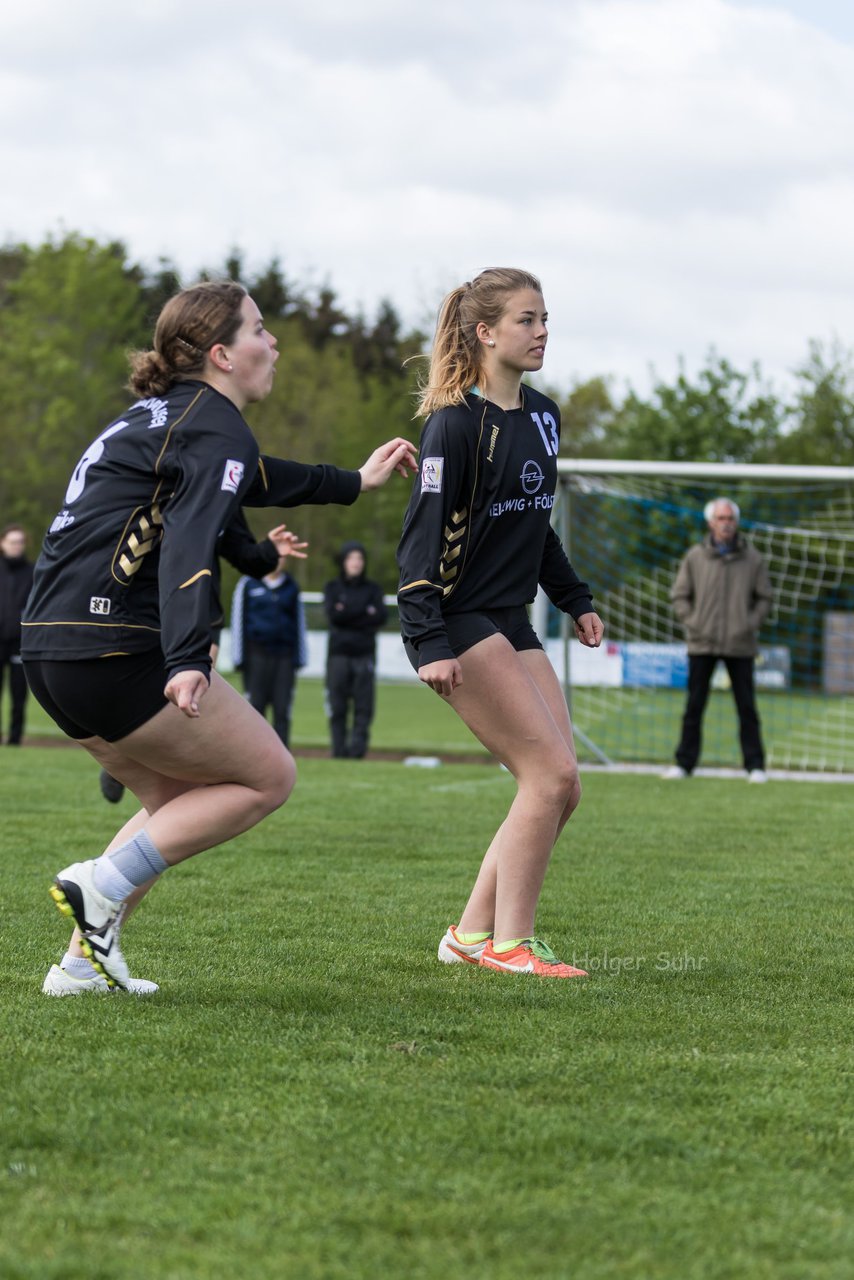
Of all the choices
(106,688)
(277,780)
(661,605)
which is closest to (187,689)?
(106,688)

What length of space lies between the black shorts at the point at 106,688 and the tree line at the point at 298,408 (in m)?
31.9

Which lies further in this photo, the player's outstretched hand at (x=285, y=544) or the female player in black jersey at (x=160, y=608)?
the player's outstretched hand at (x=285, y=544)

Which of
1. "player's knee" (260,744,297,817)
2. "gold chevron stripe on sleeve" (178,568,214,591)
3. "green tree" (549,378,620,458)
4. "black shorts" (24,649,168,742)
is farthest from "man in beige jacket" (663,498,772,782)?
"green tree" (549,378,620,458)

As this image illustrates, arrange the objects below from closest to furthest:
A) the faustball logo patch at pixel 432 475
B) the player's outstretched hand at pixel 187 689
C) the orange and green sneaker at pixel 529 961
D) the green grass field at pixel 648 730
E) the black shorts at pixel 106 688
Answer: the player's outstretched hand at pixel 187 689, the black shorts at pixel 106 688, the faustball logo patch at pixel 432 475, the orange and green sneaker at pixel 529 961, the green grass field at pixel 648 730

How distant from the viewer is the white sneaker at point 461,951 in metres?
5.05

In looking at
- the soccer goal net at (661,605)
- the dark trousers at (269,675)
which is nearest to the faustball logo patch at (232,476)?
the soccer goal net at (661,605)

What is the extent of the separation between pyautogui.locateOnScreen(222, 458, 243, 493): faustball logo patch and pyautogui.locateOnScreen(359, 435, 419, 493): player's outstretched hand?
23.9 inches

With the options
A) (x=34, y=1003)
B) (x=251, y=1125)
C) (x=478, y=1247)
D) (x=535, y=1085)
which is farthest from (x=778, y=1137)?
(x=34, y=1003)

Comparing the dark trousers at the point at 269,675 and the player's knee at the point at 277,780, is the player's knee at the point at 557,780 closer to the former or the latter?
the player's knee at the point at 277,780

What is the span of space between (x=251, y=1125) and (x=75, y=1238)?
635mm

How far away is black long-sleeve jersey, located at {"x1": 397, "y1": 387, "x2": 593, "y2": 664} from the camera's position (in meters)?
4.73

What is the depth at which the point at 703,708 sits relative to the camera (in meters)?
13.0

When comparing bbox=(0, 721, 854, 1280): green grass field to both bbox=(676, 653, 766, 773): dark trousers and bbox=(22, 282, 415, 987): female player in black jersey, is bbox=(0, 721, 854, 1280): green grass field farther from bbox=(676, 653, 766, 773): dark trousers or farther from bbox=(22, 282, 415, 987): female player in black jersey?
bbox=(676, 653, 766, 773): dark trousers
